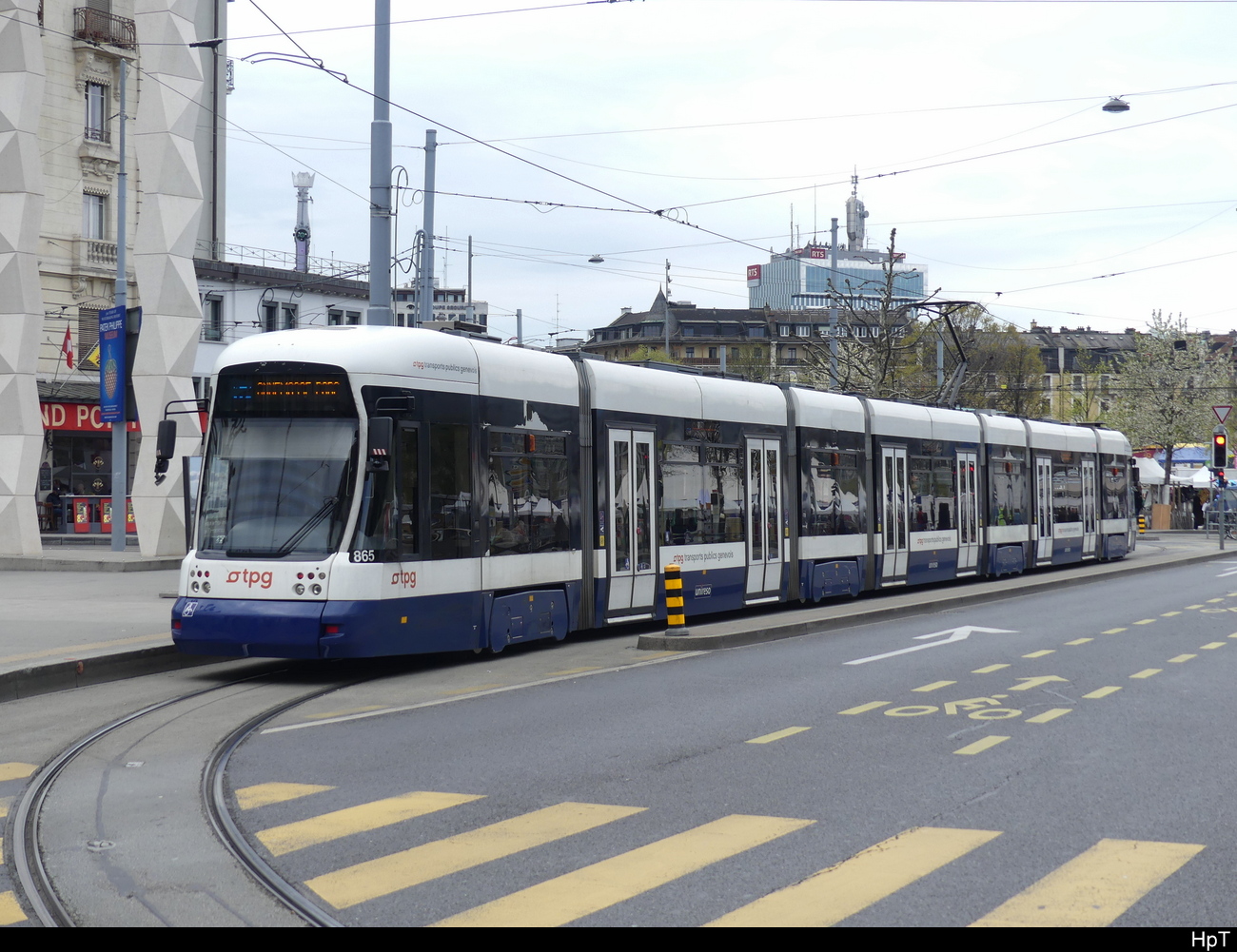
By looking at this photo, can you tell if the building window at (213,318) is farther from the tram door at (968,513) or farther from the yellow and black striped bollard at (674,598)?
the yellow and black striped bollard at (674,598)

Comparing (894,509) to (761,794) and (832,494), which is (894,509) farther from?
(761,794)

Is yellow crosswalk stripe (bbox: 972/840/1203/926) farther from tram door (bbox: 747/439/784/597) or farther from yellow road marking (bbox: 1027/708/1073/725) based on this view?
tram door (bbox: 747/439/784/597)

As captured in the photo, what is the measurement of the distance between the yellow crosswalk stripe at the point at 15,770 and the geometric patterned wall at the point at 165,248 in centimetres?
2040

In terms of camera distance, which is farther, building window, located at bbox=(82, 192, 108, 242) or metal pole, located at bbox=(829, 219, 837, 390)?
building window, located at bbox=(82, 192, 108, 242)

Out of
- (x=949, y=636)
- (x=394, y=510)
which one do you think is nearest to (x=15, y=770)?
(x=394, y=510)

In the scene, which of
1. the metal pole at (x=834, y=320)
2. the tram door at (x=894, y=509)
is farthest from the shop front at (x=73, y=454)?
the tram door at (x=894, y=509)

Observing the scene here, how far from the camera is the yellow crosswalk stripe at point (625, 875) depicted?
5.30 m

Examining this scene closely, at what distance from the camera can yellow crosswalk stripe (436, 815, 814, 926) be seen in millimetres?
5297

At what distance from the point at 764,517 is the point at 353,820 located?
1288 cm

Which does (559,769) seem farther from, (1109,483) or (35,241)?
(1109,483)

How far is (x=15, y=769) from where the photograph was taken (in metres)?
8.53

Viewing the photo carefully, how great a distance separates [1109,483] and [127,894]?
107 ft

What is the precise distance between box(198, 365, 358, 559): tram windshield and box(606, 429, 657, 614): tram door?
168 inches

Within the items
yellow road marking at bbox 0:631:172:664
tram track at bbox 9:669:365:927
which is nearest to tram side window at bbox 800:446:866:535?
yellow road marking at bbox 0:631:172:664
